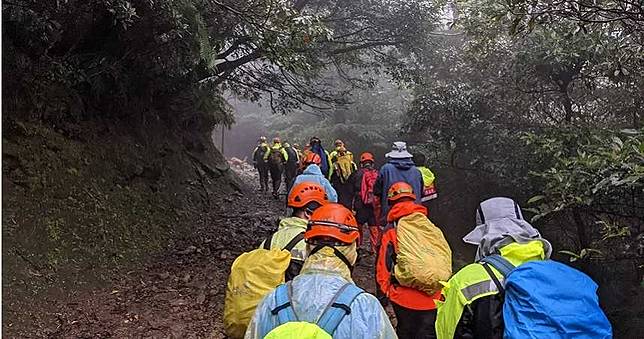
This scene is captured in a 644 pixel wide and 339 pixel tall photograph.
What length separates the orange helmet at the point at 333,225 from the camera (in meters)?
2.82

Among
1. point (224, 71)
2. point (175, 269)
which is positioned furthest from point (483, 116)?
point (175, 269)

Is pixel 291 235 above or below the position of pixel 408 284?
above

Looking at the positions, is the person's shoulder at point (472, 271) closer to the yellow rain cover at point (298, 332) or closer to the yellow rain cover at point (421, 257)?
the yellow rain cover at point (421, 257)

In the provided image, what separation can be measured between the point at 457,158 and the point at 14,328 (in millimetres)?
10333

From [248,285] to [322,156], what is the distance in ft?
26.4

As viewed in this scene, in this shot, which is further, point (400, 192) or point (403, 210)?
point (400, 192)

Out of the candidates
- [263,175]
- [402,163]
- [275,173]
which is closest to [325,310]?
[402,163]

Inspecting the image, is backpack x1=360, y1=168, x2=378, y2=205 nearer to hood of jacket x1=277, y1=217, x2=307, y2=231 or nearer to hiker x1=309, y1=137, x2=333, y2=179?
hiker x1=309, y1=137, x2=333, y2=179

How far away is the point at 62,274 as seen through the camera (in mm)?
6457

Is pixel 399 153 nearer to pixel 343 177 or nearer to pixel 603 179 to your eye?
pixel 603 179

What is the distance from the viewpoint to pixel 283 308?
219cm

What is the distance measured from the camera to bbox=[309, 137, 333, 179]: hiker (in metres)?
10.8

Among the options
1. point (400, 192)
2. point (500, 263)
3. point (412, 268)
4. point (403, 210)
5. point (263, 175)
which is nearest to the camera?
point (500, 263)

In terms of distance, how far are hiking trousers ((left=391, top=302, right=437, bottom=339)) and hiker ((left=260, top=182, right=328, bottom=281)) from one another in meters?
0.99
